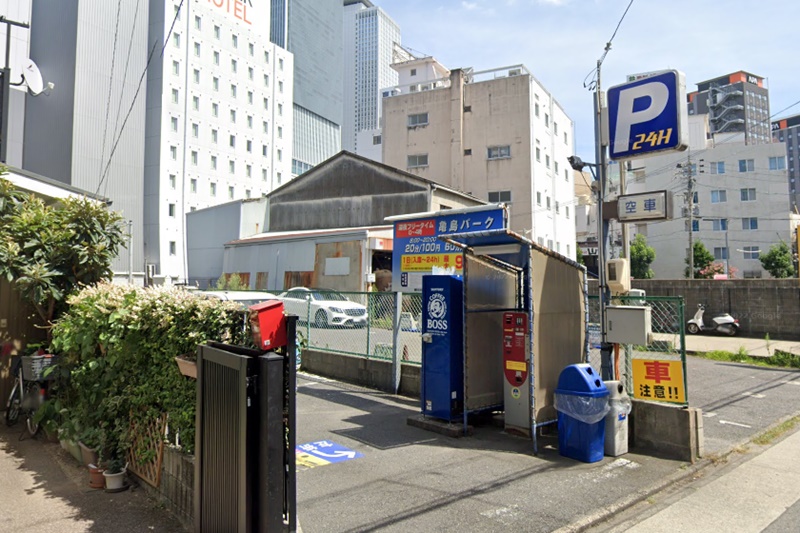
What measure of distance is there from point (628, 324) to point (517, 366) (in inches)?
58.9

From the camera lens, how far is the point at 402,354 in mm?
10016

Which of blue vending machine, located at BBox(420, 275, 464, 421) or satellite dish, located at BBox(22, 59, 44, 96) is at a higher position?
satellite dish, located at BBox(22, 59, 44, 96)

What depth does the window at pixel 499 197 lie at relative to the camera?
39.8m

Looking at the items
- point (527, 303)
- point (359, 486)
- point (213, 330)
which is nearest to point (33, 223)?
point (213, 330)

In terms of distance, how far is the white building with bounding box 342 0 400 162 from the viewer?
579 feet

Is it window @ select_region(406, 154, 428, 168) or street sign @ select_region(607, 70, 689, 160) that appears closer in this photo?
street sign @ select_region(607, 70, 689, 160)

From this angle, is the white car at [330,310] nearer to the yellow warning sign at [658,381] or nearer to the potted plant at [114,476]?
the yellow warning sign at [658,381]

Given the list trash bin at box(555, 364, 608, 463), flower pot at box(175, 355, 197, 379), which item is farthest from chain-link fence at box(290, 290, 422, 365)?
flower pot at box(175, 355, 197, 379)

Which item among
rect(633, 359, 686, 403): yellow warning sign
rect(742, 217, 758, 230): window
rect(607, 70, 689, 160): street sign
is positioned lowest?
rect(633, 359, 686, 403): yellow warning sign

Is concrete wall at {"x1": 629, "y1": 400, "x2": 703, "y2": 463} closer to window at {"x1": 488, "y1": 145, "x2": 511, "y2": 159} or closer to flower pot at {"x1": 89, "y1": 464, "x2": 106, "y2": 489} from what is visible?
flower pot at {"x1": 89, "y1": 464, "x2": 106, "y2": 489}

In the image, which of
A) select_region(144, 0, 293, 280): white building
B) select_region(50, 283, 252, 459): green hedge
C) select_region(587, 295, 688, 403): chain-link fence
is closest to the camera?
select_region(50, 283, 252, 459): green hedge

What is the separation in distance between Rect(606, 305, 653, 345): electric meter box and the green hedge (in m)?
4.81

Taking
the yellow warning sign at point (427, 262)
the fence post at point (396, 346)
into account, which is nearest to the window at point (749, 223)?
the yellow warning sign at point (427, 262)

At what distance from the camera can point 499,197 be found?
1586 inches
